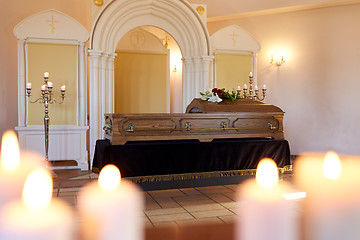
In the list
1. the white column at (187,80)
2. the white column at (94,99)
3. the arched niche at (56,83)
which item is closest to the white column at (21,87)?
the arched niche at (56,83)

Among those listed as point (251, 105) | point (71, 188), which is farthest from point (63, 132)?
point (251, 105)

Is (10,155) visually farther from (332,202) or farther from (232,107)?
(232,107)

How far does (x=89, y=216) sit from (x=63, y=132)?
7.01 meters

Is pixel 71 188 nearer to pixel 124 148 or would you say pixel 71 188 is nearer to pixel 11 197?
pixel 124 148

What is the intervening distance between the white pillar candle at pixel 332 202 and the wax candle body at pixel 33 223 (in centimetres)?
50

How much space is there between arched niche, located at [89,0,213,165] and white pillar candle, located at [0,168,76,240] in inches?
272

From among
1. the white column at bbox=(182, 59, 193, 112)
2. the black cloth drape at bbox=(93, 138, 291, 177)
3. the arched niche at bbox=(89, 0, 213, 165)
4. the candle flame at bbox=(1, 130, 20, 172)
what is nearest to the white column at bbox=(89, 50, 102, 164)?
the arched niche at bbox=(89, 0, 213, 165)

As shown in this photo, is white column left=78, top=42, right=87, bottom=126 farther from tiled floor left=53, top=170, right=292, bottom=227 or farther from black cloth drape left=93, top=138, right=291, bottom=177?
black cloth drape left=93, top=138, right=291, bottom=177

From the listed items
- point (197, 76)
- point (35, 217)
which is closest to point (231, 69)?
point (197, 76)

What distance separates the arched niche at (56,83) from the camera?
23.7 feet

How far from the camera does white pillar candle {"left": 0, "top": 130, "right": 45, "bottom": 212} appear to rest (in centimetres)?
77

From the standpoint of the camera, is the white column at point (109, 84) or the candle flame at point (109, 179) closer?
the candle flame at point (109, 179)

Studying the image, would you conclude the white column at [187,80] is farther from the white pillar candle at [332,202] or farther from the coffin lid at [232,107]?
the white pillar candle at [332,202]

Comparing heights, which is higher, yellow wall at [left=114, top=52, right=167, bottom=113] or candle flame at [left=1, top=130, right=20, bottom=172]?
yellow wall at [left=114, top=52, right=167, bottom=113]
